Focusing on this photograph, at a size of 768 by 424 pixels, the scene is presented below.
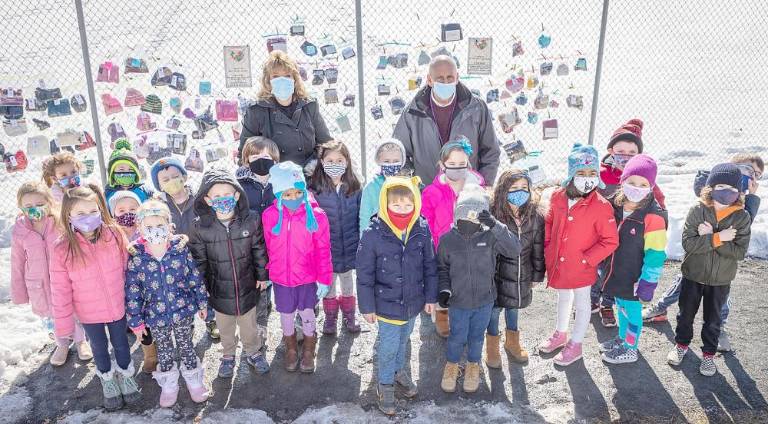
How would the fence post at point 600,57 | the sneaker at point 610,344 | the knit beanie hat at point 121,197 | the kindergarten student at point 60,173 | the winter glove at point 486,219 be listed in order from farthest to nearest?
1. the fence post at point 600,57
2. the kindergarten student at point 60,173
3. the sneaker at point 610,344
4. the knit beanie hat at point 121,197
5. the winter glove at point 486,219

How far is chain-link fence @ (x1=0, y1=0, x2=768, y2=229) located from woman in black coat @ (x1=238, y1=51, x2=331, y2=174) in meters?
0.63

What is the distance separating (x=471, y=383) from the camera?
4297 millimetres

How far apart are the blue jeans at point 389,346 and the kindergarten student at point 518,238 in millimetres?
847

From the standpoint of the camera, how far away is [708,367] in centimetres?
441

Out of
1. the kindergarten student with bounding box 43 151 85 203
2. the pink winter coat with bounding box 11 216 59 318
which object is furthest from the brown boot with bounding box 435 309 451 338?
the kindergarten student with bounding box 43 151 85 203

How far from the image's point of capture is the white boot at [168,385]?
165 inches

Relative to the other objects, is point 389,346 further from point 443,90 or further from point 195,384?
point 443,90

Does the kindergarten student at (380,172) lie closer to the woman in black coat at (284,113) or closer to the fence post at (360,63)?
the woman in black coat at (284,113)

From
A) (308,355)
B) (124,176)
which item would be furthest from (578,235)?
(124,176)

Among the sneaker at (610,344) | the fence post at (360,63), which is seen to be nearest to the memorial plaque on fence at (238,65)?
the fence post at (360,63)

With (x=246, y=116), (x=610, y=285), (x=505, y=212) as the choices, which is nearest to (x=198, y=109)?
(x=246, y=116)

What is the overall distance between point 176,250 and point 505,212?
2.56m

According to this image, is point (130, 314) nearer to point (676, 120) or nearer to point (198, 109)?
point (198, 109)

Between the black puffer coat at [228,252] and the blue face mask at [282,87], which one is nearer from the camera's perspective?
the black puffer coat at [228,252]
